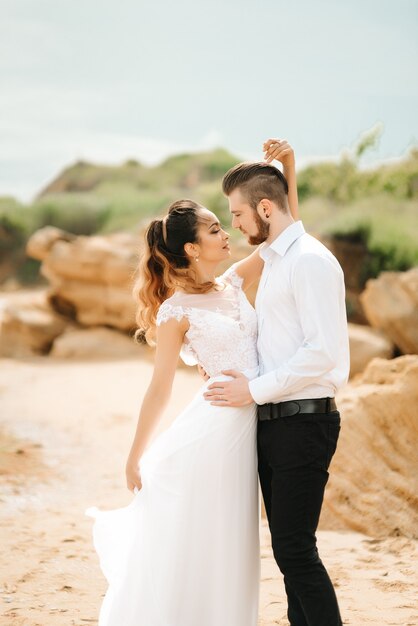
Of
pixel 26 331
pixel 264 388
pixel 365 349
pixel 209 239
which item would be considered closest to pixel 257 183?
pixel 209 239

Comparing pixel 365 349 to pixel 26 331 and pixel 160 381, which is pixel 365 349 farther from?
pixel 160 381

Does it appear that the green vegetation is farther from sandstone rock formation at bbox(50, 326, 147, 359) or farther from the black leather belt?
the black leather belt

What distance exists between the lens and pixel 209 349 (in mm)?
3090

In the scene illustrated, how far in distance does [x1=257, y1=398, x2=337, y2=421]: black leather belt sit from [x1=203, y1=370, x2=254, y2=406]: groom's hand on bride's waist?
9cm

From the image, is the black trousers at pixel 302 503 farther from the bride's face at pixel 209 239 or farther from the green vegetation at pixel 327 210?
the green vegetation at pixel 327 210

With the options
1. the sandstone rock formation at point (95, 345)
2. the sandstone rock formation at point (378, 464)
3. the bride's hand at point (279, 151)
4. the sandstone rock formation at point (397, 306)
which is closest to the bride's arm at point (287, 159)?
the bride's hand at point (279, 151)

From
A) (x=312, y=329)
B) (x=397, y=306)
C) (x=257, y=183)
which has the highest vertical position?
(x=397, y=306)

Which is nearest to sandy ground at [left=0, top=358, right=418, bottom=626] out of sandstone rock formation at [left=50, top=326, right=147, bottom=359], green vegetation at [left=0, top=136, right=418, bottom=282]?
sandstone rock formation at [left=50, top=326, right=147, bottom=359]

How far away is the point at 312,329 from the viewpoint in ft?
8.82

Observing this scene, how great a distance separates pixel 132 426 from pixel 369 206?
923 centimetres

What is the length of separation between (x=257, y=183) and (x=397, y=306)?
23.2ft

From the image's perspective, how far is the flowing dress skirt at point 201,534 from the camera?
2.97 meters

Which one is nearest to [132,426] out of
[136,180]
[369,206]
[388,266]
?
[388,266]

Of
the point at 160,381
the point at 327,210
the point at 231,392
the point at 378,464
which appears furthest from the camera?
the point at 327,210
